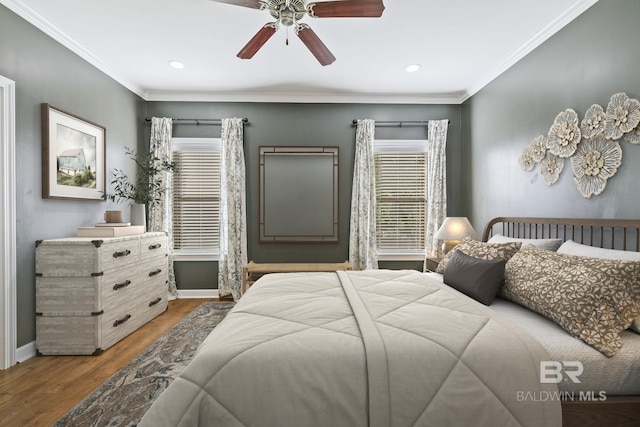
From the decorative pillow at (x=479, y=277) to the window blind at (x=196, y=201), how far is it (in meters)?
3.26

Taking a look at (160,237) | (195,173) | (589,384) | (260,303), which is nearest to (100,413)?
(260,303)

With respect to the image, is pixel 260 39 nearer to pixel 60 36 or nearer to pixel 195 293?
pixel 60 36

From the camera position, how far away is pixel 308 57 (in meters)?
3.22

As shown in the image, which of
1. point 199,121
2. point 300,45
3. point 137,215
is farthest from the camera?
point 199,121

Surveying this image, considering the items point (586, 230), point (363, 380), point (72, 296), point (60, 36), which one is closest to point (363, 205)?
point (586, 230)

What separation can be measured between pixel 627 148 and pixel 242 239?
3.88 m

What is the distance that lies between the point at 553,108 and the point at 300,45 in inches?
93.2

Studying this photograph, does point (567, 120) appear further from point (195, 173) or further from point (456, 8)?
point (195, 173)

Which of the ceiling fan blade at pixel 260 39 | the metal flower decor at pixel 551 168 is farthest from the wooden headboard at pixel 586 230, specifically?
the ceiling fan blade at pixel 260 39

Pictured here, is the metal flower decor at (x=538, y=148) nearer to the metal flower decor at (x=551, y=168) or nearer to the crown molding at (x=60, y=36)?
the metal flower decor at (x=551, y=168)

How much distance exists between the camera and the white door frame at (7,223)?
91.7 inches

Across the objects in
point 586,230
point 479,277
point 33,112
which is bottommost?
point 479,277

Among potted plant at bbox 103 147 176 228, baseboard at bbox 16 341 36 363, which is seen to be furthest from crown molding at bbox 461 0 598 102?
baseboard at bbox 16 341 36 363

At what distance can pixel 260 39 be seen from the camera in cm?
227
